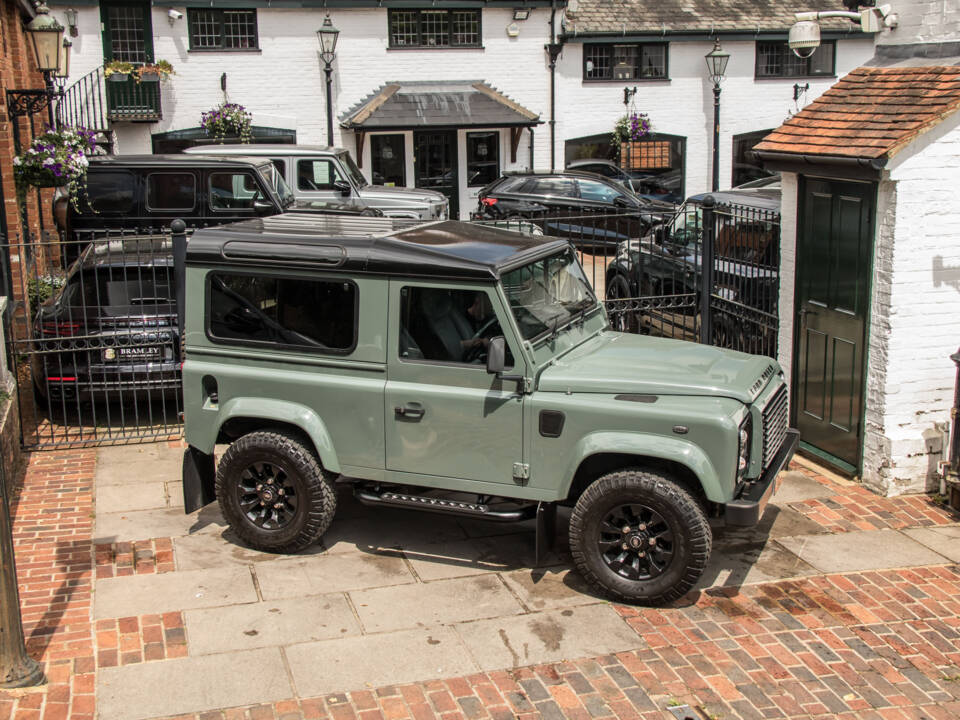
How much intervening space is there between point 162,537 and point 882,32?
732 cm

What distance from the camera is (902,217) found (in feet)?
26.2

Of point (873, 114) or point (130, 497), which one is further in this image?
point (873, 114)

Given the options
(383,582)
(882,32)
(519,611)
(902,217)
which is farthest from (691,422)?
(882,32)

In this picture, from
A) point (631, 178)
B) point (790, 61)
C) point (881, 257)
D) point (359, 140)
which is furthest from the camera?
point (790, 61)

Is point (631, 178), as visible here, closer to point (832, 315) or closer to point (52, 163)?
point (52, 163)

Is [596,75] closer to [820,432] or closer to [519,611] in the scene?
[820,432]

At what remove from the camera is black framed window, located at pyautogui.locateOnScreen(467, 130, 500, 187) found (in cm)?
→ 2486

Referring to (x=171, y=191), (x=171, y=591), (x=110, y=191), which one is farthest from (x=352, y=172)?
(x=171, y=591)

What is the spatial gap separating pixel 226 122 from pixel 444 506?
59.1ft

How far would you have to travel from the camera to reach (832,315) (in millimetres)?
8750

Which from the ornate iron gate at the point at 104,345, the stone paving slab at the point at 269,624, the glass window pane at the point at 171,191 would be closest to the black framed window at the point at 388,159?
the glass window pane at the point at 171,191

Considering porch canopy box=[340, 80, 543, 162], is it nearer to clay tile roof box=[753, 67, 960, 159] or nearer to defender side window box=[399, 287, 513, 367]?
clay tile roof box=[753, 67, 960, 159]

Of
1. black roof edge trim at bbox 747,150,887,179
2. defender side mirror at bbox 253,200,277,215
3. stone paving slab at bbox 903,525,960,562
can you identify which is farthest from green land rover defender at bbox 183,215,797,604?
defender side mirror at bbox 253,200,277,215

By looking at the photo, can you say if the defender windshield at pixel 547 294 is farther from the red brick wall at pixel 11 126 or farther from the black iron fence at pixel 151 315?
the red brick wall at pixel 11 126
